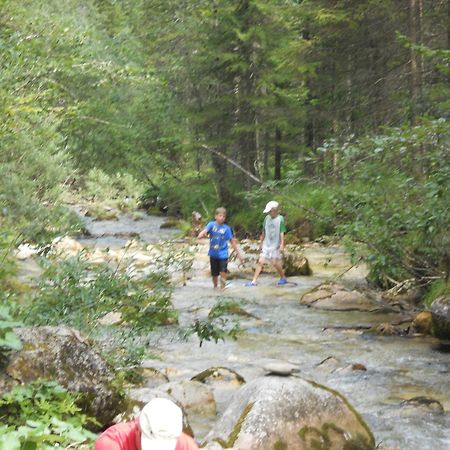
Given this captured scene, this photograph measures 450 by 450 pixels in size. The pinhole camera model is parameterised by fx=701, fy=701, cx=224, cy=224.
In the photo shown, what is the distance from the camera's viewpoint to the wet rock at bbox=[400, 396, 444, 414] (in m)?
7.45

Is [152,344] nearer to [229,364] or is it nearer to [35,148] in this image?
[229,364]

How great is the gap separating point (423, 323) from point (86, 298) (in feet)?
18.6

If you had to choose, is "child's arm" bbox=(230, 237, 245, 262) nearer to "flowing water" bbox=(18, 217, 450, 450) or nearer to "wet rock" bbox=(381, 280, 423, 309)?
"flowing water" bbox=(18, 217, 450, 450)

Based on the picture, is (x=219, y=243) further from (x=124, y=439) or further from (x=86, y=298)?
(x=124, y=439)

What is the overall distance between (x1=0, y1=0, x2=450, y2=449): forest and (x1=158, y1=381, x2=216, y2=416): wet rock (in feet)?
1.99

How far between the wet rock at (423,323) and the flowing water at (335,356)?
307 millimetres

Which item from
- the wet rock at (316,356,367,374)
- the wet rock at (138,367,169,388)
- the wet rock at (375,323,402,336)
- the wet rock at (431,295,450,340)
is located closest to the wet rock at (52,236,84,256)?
the wet rock at (138,367,169,388)

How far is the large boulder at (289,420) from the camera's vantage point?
19.2 ft

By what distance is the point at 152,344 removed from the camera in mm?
9812

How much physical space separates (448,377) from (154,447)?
6.34 meters

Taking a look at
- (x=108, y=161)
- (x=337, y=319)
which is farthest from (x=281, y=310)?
(x=108, y=161)

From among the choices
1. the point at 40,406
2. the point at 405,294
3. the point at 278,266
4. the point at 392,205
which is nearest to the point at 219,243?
the point at 278,266

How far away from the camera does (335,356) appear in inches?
386

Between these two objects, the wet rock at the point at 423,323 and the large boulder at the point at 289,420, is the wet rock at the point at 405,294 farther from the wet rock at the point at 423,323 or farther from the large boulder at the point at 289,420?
the large boulder at the point at 289,420
